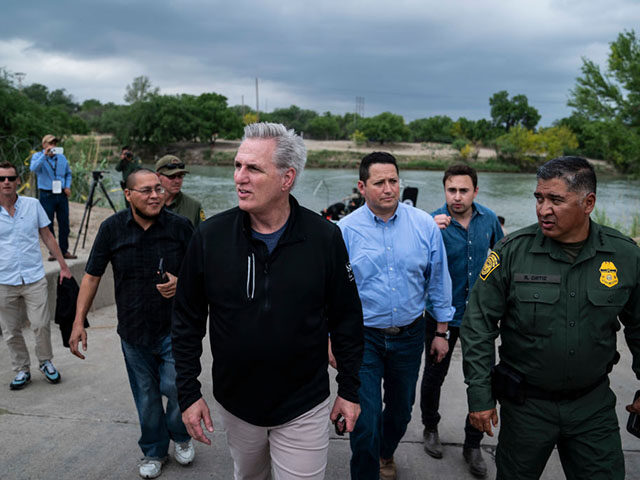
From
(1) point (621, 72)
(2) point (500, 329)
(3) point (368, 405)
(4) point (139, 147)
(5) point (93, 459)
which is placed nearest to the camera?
(2) point (500, 329)

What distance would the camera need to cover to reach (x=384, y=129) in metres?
83.2

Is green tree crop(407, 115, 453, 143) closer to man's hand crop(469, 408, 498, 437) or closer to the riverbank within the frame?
the riverbank

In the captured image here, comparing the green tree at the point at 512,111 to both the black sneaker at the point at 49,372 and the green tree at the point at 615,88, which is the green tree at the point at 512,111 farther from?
the black sneaker at the point at 49,372

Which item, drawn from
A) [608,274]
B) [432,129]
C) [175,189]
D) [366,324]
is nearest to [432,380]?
[366,324]

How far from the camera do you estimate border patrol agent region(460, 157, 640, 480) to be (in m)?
2.01

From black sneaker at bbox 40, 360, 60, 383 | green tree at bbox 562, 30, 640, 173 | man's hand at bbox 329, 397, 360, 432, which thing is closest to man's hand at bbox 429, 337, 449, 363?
man's hand at bbox 329, 397, 360, 432

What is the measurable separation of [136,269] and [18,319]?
1.96 meters

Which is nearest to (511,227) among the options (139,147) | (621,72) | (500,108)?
(621,72)

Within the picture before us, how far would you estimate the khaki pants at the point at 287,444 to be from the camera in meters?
1.90

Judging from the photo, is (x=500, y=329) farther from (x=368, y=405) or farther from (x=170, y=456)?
(x=170, y=456)

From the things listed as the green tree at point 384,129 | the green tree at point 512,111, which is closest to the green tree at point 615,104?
the green tree at point 384,129

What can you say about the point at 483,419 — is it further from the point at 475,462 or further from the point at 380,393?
the point at 475,462

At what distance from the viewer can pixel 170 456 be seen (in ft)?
10.2

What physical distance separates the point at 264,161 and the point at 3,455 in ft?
8.73
